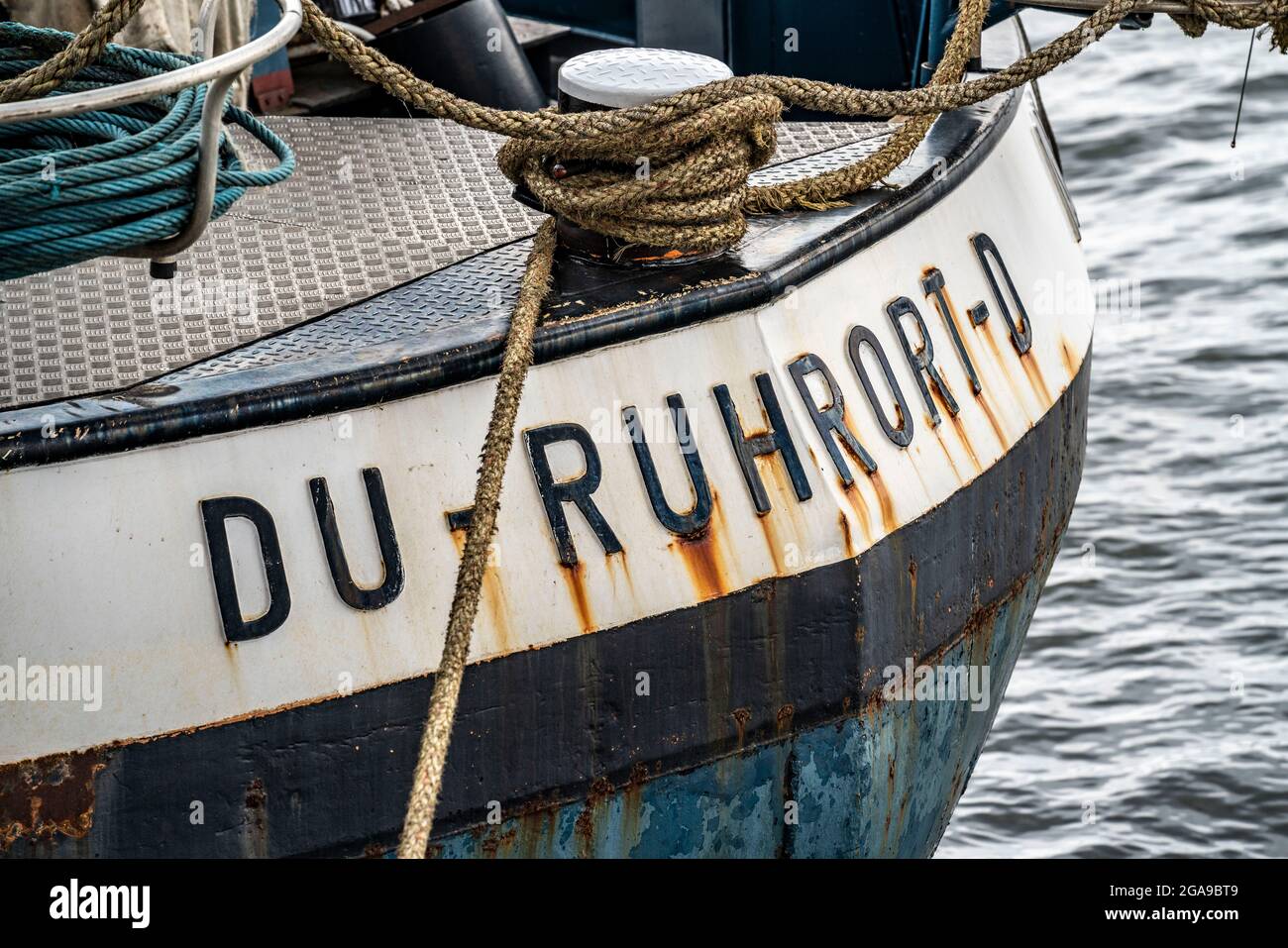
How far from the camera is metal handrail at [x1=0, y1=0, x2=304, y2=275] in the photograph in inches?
99.8

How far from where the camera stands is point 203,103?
9.68 ft

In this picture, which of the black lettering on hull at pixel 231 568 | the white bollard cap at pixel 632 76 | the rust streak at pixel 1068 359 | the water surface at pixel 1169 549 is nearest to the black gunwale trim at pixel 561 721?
the black lettering on hull at pixel 231 568

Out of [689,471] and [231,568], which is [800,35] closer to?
[689,471]

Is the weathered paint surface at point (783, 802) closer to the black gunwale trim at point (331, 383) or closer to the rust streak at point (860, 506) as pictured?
the rust streak at point (860, 506)

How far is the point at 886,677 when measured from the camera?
338cm

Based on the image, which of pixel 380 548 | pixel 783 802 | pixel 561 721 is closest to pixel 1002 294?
pixel 783 802

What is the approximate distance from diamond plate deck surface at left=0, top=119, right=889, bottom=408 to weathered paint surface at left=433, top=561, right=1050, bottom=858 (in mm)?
929

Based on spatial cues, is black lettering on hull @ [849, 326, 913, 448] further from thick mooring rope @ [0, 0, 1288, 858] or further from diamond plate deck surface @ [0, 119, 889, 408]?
diamond plate deck surface @ [0, 119, 889, 408]

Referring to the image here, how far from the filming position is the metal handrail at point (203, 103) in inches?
99.8

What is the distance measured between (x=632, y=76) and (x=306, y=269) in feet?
2.56

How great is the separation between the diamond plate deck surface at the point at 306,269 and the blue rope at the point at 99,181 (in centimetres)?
30

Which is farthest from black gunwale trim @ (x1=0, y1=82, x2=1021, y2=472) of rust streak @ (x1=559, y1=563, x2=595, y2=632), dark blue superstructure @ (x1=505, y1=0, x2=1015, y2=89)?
dark blue superstructure @ (x1=505, y1=0, x2=1015, y2=89)
